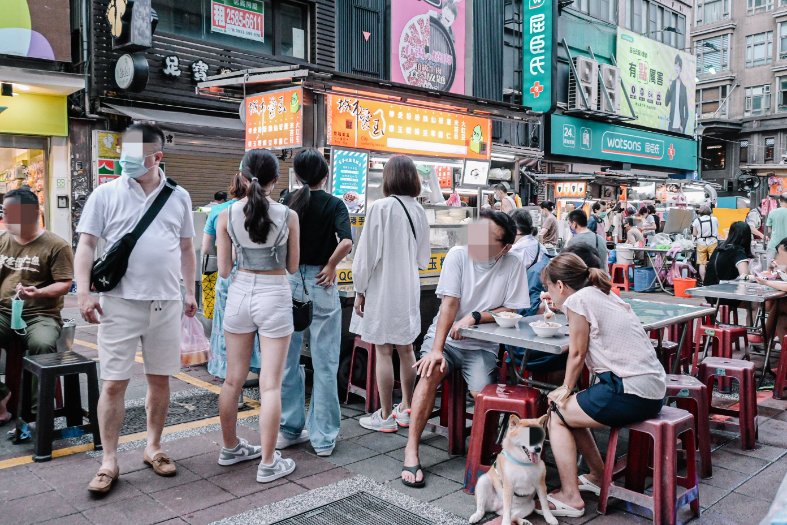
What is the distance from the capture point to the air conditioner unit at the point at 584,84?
2409cm

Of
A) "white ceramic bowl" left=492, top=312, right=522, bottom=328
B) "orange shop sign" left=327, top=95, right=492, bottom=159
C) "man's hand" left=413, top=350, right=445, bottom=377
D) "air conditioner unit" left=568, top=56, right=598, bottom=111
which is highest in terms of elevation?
"air conditioner unit" left=568, top=56, right=598, bottom=111

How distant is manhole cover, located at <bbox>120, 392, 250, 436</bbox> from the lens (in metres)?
4.86

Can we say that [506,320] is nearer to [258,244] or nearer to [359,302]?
[359,302]

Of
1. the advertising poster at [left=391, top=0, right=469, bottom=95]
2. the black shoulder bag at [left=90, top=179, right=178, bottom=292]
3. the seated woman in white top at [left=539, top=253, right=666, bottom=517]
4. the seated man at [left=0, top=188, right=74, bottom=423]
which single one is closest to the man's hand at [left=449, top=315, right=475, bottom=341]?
the seated woman in white top at [left=539, top=253, right=666, bottom=517]

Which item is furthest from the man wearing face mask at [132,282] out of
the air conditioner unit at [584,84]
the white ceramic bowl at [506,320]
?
the air conditioner unit at [584,84]

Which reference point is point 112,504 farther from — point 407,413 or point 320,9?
point 320,9

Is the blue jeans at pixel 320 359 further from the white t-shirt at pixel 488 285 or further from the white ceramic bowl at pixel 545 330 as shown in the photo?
the white ceramic bowl at pixel 545 330

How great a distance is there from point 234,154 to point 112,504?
35.3 ft

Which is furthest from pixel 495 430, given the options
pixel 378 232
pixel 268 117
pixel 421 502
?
pixel 268 117

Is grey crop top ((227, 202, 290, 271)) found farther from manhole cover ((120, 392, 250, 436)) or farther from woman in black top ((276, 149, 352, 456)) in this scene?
manhole cover ((120, 392, 250, 436))

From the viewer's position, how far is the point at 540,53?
21172mm

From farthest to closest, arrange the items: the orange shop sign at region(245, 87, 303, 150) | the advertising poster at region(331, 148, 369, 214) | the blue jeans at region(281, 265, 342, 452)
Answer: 1. the advertising poster at region(331, 148, 369, 214)
2. the orange shop sign at region(245, 87, 303, 150)
3. the blue jeans at region(281, 265, 342, 452)

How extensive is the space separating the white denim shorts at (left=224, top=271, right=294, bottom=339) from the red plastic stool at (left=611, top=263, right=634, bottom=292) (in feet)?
37.0

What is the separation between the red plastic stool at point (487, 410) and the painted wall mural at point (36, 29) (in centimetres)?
1022
